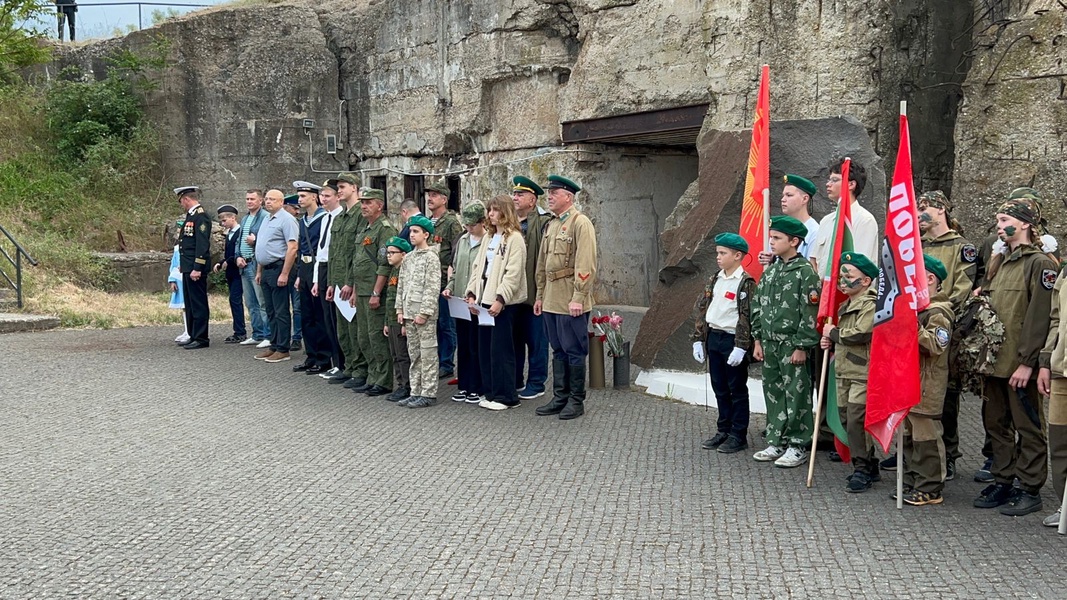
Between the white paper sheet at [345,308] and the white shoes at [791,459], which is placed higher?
the white paper sheet at [345,308]

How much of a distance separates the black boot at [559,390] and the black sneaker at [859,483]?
2.73 meters

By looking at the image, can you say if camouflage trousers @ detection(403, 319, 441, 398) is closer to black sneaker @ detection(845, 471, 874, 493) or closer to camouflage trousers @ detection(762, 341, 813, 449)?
camouflage trousers @ detection(762, 341, 813, 449)

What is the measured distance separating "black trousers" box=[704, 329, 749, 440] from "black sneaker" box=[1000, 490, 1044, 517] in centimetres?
183

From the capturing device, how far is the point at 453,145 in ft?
55.4

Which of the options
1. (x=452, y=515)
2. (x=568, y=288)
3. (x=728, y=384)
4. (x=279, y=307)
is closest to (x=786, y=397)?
(x=728, y=384)

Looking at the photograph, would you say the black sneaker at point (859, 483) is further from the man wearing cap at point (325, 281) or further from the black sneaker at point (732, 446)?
the man wearing cap at point (325, 281)

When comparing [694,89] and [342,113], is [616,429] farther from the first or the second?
[342,113]

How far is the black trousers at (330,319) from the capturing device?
10.0 m

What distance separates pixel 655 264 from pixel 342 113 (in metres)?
7.60

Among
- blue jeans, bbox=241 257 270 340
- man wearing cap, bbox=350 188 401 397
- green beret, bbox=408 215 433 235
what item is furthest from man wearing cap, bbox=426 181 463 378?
blue jeans, bbox=241 257 270 340

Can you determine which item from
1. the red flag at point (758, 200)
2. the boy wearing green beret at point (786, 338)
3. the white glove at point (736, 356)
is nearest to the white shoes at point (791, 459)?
the boy wearing green beret at point (786, 338)

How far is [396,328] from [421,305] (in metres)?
0.51

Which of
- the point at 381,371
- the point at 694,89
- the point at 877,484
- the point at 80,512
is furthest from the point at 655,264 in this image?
the point at 80,512

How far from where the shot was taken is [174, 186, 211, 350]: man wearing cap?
11.8 m
